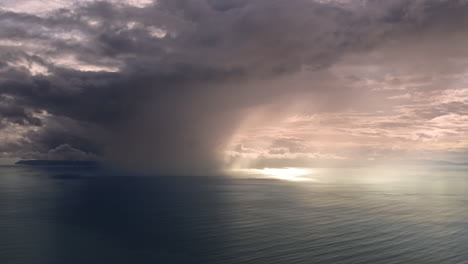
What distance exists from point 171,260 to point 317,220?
158 ft

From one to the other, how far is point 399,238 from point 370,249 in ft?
40.4

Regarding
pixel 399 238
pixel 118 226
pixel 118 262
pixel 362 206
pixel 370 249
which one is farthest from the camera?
pixel 362 206

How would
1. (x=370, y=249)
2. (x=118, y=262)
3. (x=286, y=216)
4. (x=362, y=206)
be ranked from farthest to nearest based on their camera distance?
(x=362, y=206), (x=286, y=216), (x=370, y=249), (x=118, y=262)

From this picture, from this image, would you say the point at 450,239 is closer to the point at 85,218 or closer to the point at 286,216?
the point at 286,216

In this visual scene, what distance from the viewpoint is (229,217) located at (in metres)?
91.9

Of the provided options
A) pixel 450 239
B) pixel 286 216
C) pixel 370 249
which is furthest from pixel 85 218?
pixel 450 239

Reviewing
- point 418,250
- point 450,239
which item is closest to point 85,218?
point 418,250

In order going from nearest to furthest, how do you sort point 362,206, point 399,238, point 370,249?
Answer: point 370,249 < point 399,238 < point 362,206

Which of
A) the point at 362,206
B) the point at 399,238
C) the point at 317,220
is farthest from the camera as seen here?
the point at 362,206

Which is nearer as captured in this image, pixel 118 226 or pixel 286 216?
pixel 118 226

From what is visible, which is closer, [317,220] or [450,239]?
[450,239]

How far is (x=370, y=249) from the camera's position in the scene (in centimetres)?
5666

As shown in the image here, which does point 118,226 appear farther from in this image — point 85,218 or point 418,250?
point 418,250

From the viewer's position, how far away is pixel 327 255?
5269cm
